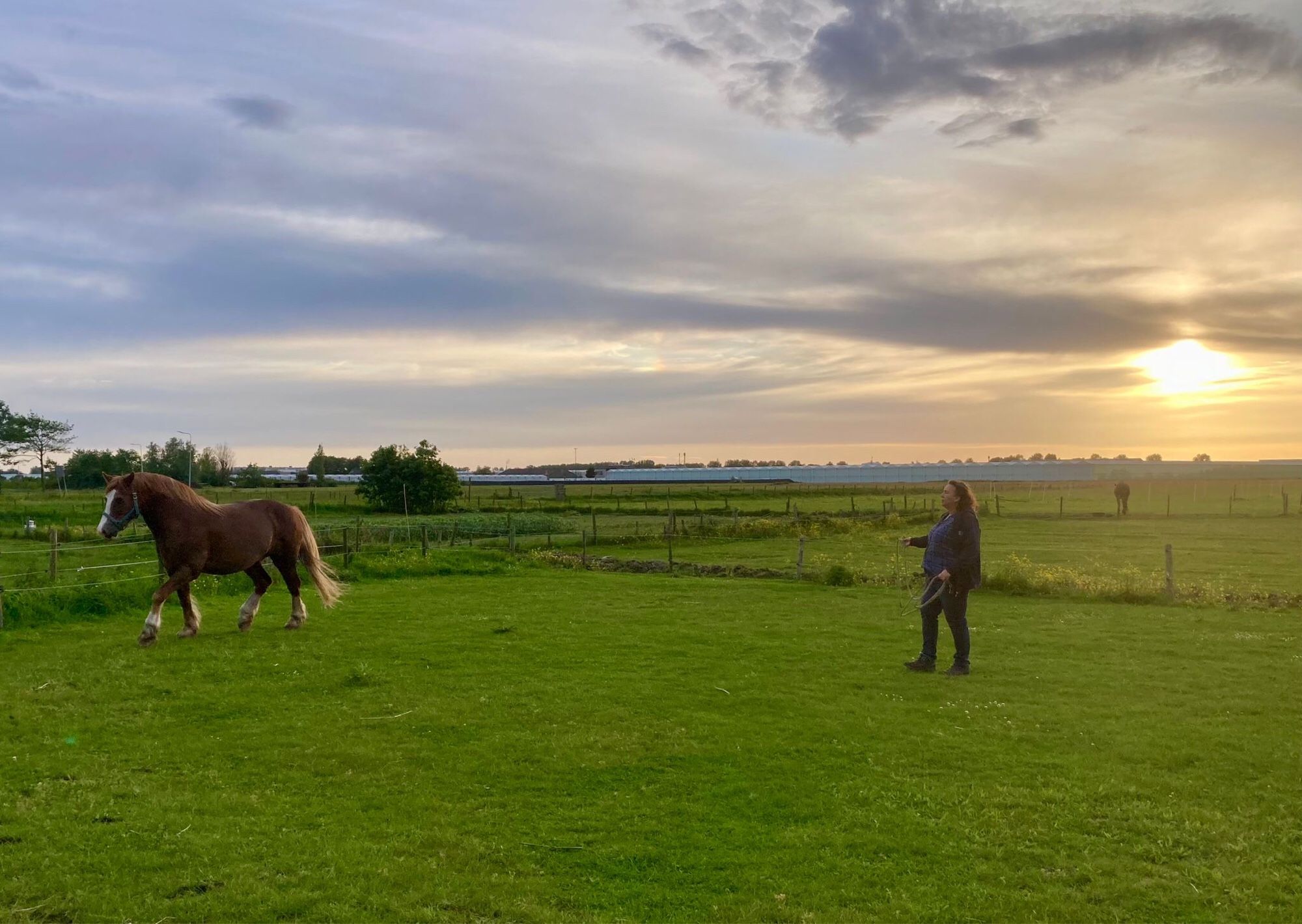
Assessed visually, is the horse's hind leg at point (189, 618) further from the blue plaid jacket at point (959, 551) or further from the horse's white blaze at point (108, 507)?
the blue plaid jacket at point (959, 551)

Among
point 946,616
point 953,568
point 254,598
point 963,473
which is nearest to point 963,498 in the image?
point 953,568

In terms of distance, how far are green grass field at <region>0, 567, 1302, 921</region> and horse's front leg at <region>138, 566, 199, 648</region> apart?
0.29m

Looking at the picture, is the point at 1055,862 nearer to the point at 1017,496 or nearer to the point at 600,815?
the point at 600,815

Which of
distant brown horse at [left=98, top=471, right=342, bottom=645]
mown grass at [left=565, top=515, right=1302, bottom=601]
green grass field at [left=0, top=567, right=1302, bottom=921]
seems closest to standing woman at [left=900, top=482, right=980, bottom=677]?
green grass field at [left=0, top=567, right=1302, bottom=921]

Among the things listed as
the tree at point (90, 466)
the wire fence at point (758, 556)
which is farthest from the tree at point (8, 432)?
the wire fence at point (758, 556)

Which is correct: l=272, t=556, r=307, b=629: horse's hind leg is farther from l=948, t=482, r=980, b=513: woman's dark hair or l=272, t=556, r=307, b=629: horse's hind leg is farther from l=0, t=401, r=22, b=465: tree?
l=0, t=401, r=22, b=465: tree

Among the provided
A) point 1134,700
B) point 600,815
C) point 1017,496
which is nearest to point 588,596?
point 1134,700

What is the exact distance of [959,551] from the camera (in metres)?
10.2

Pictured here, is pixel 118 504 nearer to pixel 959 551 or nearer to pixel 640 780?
pixel 640 780

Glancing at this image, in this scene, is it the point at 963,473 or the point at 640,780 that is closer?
the point at 640,780

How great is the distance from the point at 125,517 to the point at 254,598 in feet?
7.47

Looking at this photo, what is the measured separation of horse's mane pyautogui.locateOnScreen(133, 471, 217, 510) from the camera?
11602 mm

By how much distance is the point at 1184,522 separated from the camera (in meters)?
40.8

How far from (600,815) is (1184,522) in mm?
42907
